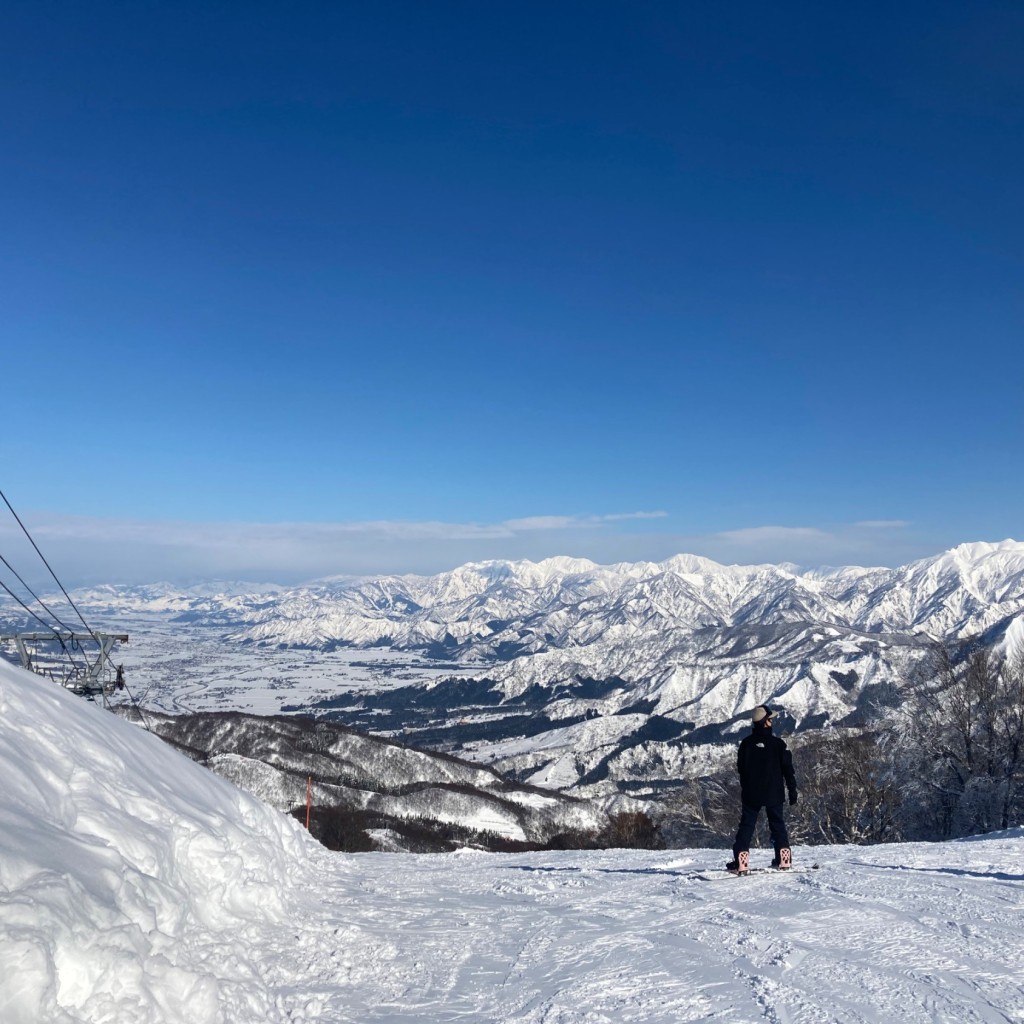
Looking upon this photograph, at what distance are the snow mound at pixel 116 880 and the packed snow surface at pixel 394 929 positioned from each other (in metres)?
0.02

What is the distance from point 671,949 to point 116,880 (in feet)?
19.4

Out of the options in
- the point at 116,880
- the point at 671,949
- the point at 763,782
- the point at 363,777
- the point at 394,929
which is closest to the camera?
the point at 116,880

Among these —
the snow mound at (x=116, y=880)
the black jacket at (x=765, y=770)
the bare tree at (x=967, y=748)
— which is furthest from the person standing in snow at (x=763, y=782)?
the bare tree at (x=967, y=748)

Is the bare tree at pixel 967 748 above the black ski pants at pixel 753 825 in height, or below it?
below

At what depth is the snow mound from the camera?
5.10m

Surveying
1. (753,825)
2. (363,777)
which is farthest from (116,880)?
(363,777)

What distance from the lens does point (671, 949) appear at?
7766 millimetres

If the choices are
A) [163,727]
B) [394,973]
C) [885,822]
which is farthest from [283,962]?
[163,727]

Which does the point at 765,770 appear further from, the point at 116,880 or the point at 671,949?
the point at 116,880

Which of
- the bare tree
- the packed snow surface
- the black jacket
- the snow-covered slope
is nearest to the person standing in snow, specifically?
the black jacket

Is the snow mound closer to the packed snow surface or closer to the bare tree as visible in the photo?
the packed snow surface

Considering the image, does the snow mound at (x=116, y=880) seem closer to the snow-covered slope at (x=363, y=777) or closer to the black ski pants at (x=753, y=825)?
the black ski pants at (x=753, y=825)

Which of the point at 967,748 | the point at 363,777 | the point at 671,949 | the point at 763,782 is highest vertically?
the point at 763,782

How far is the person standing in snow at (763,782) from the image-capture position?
36.8 feet
